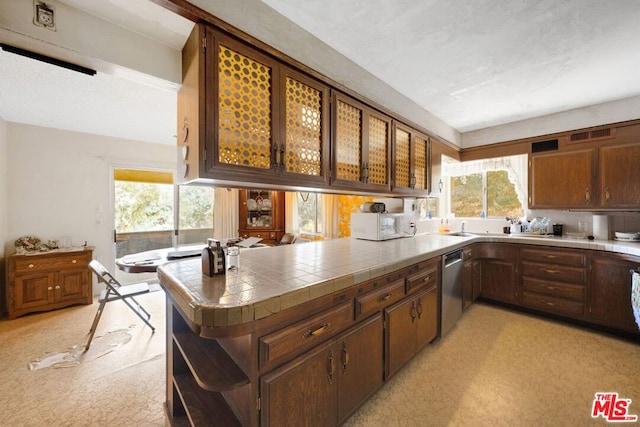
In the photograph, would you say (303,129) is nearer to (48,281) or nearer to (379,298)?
(379,298)

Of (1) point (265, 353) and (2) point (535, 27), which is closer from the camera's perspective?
(1) point (265, 353)

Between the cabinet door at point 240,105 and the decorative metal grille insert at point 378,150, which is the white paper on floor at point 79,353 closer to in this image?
the cabinet door at point 240,105

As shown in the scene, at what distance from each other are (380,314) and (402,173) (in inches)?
67.9

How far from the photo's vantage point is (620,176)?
280 cm

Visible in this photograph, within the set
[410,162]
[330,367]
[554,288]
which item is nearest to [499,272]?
[554,288]

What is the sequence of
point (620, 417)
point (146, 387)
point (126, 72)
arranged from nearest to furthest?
point (126, 72), point (620, 417), point (146, 387)

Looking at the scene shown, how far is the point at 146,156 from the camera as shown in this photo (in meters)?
4.42

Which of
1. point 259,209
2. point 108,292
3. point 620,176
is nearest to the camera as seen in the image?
point 108,292

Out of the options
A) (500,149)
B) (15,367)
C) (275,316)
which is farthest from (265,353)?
(500,149)

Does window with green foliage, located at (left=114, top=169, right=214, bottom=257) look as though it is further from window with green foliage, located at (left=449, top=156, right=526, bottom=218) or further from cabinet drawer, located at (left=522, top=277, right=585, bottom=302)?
cabinet drawer, located at (left=522, top=277, right=585, bottom=302)

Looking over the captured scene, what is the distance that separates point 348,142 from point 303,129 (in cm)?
50

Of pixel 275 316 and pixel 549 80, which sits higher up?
pixel 549 80

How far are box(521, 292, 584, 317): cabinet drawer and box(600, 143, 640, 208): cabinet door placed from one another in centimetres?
120

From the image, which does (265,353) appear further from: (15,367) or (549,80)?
(549,80)
